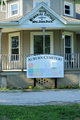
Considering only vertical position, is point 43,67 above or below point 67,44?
below

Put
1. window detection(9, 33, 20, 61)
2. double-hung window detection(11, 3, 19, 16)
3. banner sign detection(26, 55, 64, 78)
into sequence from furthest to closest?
double-hung window detection(11, 3, 19, 16), window detection(9, 33, 20, 61), banner sign detection(26, 55, 64, 78)

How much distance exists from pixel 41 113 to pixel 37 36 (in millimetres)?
7437

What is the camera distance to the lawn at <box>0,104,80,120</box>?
15.0 feet

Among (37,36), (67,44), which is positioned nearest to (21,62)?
(37,36)

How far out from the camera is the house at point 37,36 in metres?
9.83

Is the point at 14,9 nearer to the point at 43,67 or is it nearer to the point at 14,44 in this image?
the point at 14,44

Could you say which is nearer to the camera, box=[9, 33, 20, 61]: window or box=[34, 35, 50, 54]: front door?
box=[34, 35, 50, 54]: front door

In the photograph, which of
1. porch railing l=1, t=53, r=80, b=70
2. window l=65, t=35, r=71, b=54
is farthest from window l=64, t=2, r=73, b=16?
porch railing l=1, t=53, r=80, b=70

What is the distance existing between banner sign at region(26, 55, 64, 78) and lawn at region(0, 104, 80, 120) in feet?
12.9

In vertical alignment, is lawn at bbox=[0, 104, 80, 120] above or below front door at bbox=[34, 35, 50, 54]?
below

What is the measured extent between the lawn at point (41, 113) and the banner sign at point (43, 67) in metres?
3.95

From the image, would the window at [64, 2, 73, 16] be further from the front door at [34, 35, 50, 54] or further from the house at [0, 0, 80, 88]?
the front door at [34, 35, 50, 54]

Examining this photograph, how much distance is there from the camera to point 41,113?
487cm

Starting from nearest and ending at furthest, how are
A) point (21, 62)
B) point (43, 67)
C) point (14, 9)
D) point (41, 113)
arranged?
1. point (41, 113)
2. point (43, 67)
3. point (21, 62)
4. point (14, 9)
